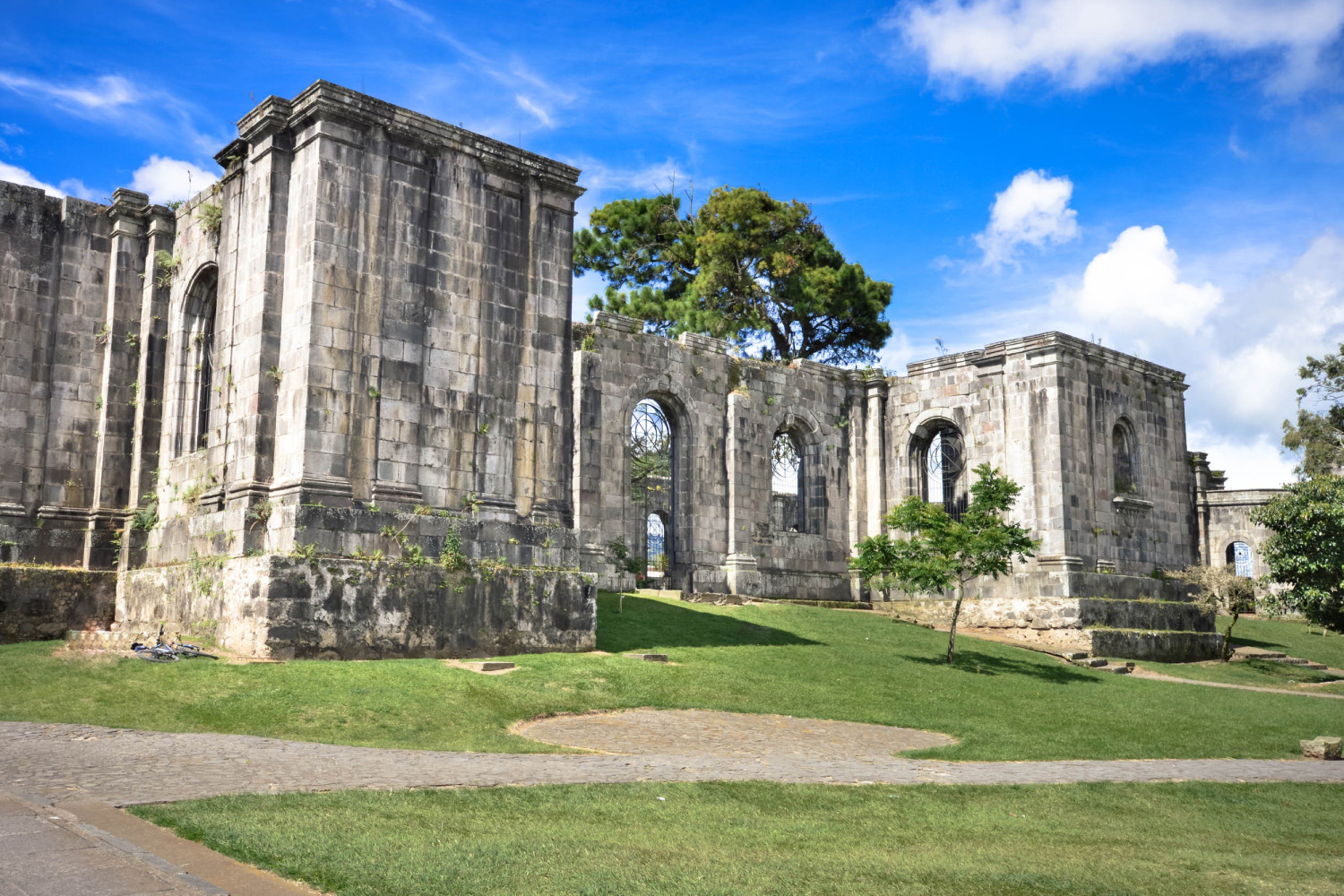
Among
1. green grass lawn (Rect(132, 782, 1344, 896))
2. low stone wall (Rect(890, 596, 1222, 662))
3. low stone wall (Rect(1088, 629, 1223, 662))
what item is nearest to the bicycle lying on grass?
green grass lawn (Rect(132, 782, 1344, 896))

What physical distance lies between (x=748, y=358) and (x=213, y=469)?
15070 mm

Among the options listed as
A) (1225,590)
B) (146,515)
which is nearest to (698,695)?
(146,515)

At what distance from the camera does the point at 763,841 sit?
7070 millimetres

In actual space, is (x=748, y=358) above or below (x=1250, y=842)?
above

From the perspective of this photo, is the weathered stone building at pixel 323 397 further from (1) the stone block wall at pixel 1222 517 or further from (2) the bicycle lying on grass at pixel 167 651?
(1) the stone block wall at pixel 1222 517

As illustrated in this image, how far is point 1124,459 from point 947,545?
483 inches

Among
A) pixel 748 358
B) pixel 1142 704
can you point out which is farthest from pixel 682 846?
pixel 748 358

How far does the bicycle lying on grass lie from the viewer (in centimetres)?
1291

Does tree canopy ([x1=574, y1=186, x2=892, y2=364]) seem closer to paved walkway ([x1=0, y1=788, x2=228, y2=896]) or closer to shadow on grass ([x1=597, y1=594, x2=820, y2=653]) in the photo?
shadow on grass ([x1=597, y1=594, x2=820, y2=653])

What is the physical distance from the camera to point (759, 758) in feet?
34.8

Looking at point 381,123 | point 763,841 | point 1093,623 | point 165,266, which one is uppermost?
point 381,123

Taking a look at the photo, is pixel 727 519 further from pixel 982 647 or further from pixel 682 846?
pixel 682 846

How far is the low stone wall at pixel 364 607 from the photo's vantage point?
13.7 metres

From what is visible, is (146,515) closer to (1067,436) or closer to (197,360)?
(197,360)
